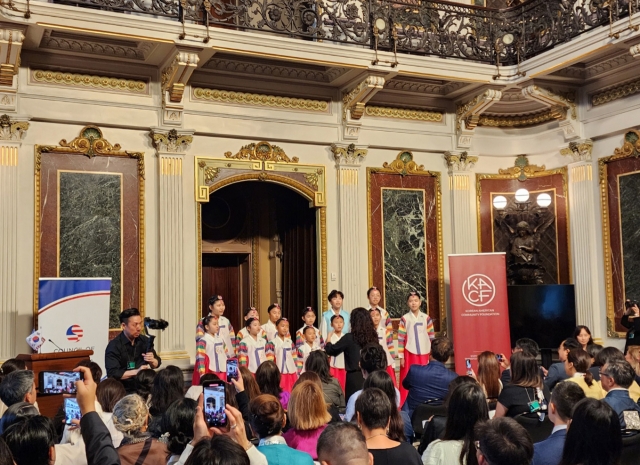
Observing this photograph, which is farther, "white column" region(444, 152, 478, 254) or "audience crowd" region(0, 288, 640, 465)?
"white column" region(444, 152, 478, 254)

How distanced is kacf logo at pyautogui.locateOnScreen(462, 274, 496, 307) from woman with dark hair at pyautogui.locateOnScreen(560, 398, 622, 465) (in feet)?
26.1

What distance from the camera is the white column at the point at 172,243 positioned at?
31.2ft

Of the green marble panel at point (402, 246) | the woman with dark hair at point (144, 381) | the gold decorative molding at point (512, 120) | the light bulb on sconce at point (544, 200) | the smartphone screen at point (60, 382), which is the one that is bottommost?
the woman with dark hair at point (144, 381)

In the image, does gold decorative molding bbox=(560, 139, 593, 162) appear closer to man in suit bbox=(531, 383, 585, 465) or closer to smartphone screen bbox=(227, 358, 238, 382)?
man in suit bbox=(531, 383, 585, 465)

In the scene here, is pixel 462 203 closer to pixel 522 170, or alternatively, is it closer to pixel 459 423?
pixel 522 170

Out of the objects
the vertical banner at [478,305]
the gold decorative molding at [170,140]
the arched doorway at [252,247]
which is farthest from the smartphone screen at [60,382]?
the arched doorway at [252,247]

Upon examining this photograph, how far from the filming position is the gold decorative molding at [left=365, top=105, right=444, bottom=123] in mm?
11227

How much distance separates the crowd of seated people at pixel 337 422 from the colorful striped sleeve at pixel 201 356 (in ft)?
9.60

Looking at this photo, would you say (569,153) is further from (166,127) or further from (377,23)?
(166,127)

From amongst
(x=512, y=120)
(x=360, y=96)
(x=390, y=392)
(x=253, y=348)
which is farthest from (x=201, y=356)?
(x=512, y=120)

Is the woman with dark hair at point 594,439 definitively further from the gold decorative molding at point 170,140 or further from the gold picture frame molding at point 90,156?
the gold decorative molding at point 170,140

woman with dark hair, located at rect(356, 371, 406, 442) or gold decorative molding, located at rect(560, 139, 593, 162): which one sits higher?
gold decorative molding, located at rect(560, 139, 593, 162)

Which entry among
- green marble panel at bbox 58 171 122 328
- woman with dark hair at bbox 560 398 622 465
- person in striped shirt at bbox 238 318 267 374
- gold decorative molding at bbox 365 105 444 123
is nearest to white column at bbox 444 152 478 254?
gold decorative molding at bbox 365 105 444 123

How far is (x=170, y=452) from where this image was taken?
10.9 ft
